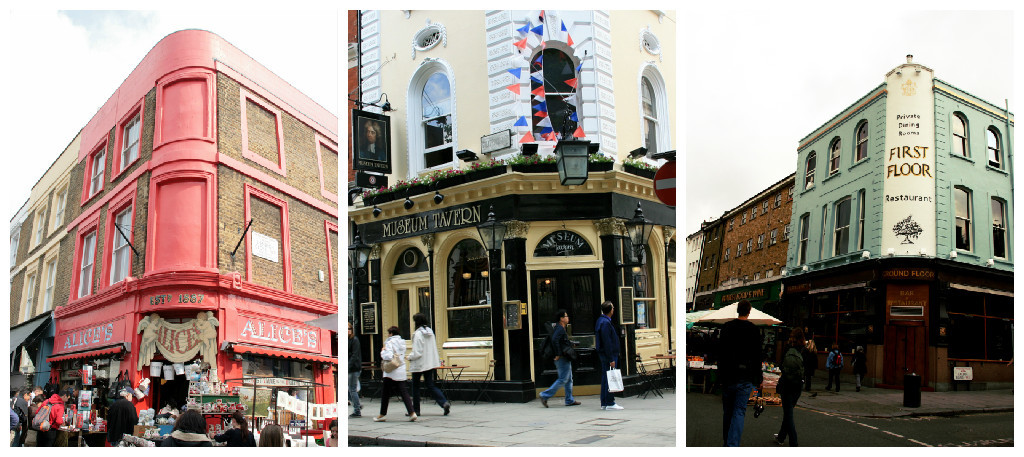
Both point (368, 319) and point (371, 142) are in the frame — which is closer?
point (368, 319)

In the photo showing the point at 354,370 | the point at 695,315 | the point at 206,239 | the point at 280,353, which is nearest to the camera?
the point at 695,315

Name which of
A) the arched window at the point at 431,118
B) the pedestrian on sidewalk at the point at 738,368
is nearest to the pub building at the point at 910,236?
the pedestrian on sidewalk at the point at 738,368

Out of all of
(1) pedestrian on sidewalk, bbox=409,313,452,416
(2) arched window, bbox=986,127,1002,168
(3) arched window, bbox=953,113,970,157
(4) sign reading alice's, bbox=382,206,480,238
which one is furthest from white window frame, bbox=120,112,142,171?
(2) arched window, bbox=986,127,1002,168

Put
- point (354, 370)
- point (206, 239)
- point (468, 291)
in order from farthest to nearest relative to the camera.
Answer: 1. point (206, 239)
2. point (354, 370)
3. point (468, 291)

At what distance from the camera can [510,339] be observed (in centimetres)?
559

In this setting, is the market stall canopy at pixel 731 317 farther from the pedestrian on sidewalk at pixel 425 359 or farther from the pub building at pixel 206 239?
the pub building at pixel 206 239

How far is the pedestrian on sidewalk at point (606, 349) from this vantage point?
5379 millimetres

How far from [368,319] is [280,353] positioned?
2.98 feet

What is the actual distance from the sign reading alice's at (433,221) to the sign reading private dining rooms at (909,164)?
9.43 feet

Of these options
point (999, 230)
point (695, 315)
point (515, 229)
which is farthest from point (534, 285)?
point (999, 230)

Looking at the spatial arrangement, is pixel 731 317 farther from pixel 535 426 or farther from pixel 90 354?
pixel 90 354

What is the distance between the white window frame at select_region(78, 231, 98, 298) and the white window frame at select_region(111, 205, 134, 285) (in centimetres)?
33

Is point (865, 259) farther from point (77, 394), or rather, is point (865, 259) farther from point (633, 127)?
point (77, 394)

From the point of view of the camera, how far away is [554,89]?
19.7ft
